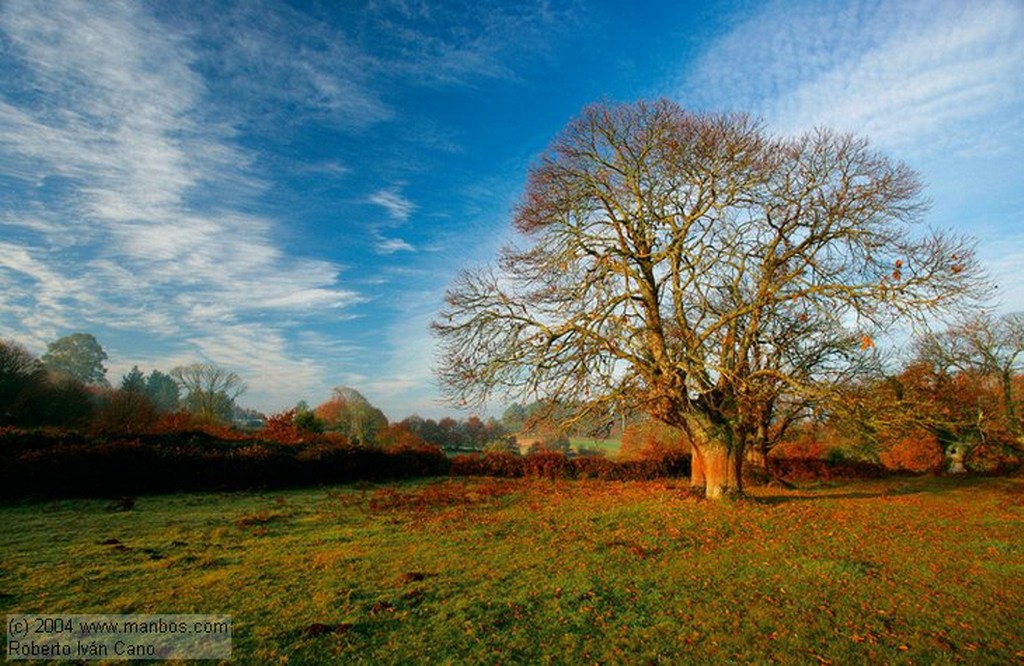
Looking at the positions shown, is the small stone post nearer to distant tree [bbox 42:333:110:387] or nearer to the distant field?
the distant field

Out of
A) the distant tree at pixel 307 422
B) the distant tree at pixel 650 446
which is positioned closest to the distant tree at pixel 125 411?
the distant tree at pixel 307 422

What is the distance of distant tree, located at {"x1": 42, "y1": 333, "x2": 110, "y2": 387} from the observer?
56062 millimetres

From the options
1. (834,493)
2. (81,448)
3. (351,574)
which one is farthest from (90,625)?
(834,493)

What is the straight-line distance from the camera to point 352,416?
45219 mm

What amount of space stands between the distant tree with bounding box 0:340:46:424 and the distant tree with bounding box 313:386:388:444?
57.2ft

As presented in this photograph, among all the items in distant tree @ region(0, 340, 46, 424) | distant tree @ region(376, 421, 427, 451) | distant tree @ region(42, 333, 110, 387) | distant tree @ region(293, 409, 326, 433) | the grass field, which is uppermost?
distant tree @ region(42, 333, 110, 387)

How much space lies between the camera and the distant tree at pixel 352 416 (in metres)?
41.8

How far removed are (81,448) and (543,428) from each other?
1332cm

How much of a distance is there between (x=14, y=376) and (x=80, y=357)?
1504 inches

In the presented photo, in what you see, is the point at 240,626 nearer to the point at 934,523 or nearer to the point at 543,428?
the point at 543,428

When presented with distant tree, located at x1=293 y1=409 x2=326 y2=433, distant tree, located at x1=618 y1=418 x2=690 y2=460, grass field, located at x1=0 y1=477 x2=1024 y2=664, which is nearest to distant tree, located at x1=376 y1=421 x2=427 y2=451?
distant tree, located at x1=293 y1=409 x2=326 y2=433

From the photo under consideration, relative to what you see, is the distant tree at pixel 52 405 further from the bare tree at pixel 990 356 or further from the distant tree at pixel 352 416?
the bare tree at pixel 990 356

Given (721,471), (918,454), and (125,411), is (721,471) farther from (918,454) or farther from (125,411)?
(125,411)

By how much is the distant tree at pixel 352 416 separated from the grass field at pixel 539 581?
30301 millimetres
